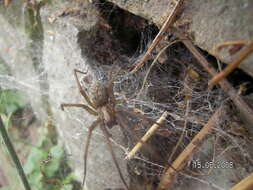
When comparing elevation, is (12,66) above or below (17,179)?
above

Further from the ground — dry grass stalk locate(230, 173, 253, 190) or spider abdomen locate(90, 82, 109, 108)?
spider abdomen locate(90, 82, 109, 108)

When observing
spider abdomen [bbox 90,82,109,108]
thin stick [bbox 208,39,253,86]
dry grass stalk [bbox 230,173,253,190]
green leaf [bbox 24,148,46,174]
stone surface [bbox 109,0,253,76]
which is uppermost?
stone surface [bbox 109,0,253,76]

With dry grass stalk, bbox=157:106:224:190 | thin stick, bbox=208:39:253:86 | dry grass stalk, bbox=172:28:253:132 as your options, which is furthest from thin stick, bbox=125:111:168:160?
thin stick, bbox=208:39:253:86

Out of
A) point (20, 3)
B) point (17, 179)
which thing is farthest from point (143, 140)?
point (20, 3)

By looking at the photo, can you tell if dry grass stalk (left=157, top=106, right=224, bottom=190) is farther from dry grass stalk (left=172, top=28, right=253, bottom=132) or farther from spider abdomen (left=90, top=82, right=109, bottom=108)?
spider abdomen (left=90, top=82, right=109, bottom=108)

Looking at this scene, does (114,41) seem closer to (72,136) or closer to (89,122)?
(89,122)

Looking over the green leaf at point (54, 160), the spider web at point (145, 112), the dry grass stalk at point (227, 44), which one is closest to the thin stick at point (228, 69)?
the dry grass stalk at point (227, 44)
